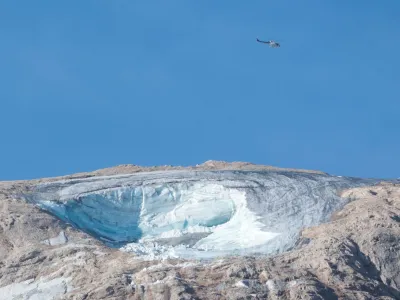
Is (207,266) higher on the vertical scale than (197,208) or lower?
lower

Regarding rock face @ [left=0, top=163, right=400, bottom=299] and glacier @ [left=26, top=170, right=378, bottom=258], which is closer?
rock face @ [left=0, top=163, right=400, bottom=299]

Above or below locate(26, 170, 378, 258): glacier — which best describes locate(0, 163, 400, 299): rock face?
below

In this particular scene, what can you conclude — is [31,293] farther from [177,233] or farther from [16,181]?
[16,181]

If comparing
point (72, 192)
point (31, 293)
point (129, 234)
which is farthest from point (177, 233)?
point (31, 293)

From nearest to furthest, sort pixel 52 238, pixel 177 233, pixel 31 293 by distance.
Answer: pixel 31 293 < pixel 52 238 < pixel 177 233
